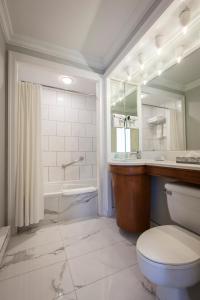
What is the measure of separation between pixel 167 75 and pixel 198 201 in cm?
141

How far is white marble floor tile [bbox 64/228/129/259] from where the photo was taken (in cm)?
141

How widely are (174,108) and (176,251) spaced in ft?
4.60

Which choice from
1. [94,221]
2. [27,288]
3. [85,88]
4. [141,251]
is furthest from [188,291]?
[85,88]

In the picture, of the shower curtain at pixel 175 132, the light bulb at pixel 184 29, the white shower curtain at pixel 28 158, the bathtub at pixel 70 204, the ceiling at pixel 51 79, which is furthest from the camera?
the ceiling at pixel 51 79

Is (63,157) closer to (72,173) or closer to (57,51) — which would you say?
(72,173)

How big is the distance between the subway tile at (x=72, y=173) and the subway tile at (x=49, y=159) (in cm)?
30

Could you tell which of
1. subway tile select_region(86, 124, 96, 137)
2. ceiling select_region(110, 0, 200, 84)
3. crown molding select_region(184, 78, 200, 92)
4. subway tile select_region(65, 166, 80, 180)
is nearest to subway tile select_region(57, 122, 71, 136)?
subway tile select_region(86, 124, 96, 137)

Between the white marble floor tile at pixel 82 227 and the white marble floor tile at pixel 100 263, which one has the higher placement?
the white marble floor tile at pixel 82 227

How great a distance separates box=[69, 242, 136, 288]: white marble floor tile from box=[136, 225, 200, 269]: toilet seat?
1.52 ft

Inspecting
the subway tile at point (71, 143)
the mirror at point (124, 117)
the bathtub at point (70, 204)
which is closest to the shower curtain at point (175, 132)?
the mirror at point (124, 117)

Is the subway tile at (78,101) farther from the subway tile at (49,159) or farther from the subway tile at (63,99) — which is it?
the subway tile at (49,159)

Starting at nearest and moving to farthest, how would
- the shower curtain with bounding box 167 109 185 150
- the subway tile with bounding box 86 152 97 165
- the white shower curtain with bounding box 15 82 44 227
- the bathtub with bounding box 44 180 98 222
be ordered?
the shower curtain with bounding box 167 109 185 150, the white shower curtain with bounding box 15 82 44 227, the bathtub with bounding box 44 180 98 222, the subway tile with bounding box 86 152 97 165

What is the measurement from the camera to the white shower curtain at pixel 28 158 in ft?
5.59

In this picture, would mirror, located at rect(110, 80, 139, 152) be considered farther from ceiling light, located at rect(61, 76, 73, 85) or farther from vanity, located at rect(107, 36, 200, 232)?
ceiling light, located at rect(61, 76, 73, 85)
